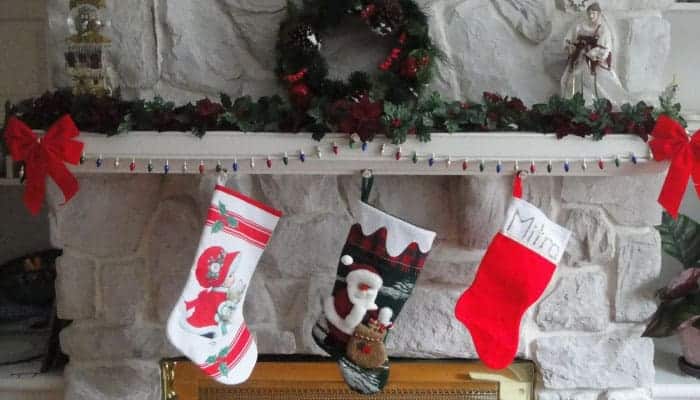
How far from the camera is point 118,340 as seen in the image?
156 centimetres

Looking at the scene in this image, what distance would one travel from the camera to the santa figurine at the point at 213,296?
130 centimetres

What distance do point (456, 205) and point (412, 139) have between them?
0.79 ft

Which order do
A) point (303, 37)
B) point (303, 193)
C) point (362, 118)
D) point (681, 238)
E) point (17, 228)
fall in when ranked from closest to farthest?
point (362, 118) → point (303, 37) → point (303, 193) → point (681, 238) → point (17, 228)

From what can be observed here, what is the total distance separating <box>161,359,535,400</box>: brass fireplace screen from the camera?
60.6 inches

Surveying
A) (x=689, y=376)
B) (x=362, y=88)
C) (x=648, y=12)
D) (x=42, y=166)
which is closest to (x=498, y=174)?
(x=362, y=88)

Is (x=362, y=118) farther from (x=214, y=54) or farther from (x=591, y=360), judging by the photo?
(x=591, y=360)

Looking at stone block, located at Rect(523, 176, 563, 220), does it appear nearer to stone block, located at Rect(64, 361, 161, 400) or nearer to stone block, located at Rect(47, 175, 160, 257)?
stone block, located at Rect(47, 175, 160, 257)

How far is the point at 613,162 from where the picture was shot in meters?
1.36

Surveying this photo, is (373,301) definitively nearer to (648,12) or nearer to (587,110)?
(587,110)

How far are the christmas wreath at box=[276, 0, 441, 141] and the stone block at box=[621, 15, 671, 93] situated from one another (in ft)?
1.47

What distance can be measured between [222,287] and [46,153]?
45cm

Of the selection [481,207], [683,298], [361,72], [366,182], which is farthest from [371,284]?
[683,298]

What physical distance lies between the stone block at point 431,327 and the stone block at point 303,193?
0.29 metres

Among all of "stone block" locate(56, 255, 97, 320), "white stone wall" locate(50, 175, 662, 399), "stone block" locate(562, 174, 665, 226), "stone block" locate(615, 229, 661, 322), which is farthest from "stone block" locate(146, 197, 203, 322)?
"stone block" locate(615, 229, 661, 322)
